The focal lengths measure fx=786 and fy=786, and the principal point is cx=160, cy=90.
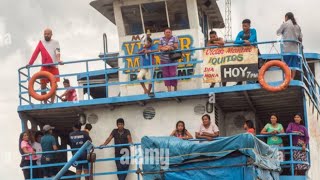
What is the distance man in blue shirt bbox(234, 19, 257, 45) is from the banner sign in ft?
0.79

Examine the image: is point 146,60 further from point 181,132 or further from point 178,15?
point 181,132

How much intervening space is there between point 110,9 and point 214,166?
297 inches

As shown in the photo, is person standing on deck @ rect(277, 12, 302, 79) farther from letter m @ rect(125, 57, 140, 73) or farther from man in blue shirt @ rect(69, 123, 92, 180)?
man in blue shirt @ rect(69, 123, 92, 180)

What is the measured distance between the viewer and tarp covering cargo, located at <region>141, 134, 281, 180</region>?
13.9m

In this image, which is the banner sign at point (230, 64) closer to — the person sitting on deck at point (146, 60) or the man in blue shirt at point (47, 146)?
the person sitting on deck at point (146, 60)

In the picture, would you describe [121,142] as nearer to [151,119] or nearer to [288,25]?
[151,119]

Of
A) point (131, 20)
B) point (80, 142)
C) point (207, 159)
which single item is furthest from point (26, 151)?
point (207, 159)

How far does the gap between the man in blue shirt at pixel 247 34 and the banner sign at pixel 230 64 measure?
24 cm

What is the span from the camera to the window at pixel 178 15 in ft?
64.7

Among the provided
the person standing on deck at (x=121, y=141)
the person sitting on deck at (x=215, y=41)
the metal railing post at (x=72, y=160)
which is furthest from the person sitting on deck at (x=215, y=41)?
the metal railing post at (x=72, y=160)

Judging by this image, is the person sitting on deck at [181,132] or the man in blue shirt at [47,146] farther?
the man in blue shirt at [47,146]

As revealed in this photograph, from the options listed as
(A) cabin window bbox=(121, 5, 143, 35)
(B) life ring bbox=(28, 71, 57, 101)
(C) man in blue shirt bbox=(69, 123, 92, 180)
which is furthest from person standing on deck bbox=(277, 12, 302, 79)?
(B) life ring bbox=(28, 71, 57, 101)

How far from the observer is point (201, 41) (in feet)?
65.1

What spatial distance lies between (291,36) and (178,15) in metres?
3.14
